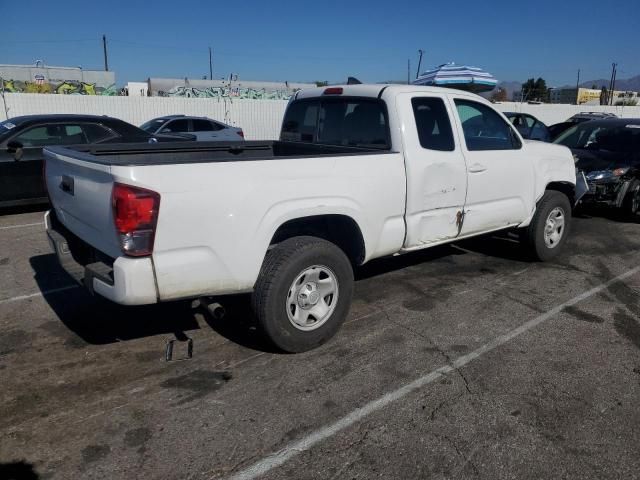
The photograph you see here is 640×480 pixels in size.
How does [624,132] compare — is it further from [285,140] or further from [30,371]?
[30,371]

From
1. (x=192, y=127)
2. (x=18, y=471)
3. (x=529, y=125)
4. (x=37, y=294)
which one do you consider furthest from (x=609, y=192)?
(x=192, y=127)

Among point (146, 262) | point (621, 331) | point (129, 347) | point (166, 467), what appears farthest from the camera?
point (621, 331)

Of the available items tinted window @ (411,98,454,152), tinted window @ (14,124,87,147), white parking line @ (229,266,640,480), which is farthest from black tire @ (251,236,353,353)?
tinted window @ (14,124,87,147)

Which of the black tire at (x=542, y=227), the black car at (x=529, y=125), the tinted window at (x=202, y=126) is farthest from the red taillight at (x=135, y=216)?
the black car at (x=529, y=125)

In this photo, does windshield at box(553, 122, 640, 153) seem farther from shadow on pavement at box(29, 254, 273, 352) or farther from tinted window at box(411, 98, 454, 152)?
shadow on pavement at box(29, 254, 273, 352)

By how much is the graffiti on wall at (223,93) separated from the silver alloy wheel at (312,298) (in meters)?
22.3

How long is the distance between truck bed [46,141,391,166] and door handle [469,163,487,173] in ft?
3.31

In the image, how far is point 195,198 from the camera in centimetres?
306

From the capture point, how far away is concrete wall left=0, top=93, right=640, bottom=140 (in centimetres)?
1911

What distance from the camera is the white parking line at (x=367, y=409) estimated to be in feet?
8.60

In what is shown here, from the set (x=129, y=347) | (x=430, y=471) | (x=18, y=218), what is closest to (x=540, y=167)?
(x=430, y=471)

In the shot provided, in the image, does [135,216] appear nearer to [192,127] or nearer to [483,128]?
[483,128]

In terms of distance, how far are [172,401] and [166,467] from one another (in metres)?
0.62

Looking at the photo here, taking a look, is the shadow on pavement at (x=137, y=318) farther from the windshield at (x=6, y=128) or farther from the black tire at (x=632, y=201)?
the black tire at (x=632, y=201)
